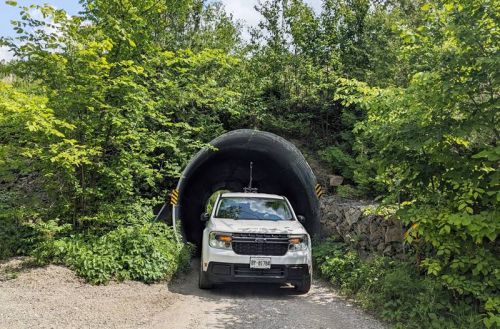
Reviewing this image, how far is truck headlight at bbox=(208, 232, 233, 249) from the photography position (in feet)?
24.4

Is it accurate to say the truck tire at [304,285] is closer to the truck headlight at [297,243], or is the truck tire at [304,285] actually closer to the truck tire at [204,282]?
the truck headlight at [297,243]

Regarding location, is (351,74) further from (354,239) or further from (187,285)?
(187,285)

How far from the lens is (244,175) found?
55.4 ft

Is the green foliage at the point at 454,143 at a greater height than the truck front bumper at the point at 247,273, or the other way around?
the green foliage at the point at 454,143

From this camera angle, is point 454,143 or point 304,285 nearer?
point 454,143

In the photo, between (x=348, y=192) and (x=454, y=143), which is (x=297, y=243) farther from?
(x=348, y=192)

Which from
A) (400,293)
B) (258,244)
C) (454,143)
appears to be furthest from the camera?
(258,244)

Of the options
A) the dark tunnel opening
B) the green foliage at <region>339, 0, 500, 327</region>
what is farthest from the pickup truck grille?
the dark tunnel opening

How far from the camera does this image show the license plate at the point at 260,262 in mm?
7250

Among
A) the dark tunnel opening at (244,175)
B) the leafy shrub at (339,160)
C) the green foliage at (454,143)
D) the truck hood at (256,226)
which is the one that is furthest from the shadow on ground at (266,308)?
the leafy shrub at (339,160)

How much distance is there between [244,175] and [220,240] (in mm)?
9480

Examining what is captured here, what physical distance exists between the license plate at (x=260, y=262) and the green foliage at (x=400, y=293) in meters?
1.66

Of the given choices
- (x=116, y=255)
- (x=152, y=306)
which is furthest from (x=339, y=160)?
(x=152, y=306)

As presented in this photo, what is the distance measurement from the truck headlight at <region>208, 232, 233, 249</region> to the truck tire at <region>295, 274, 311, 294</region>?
5.06 feet
